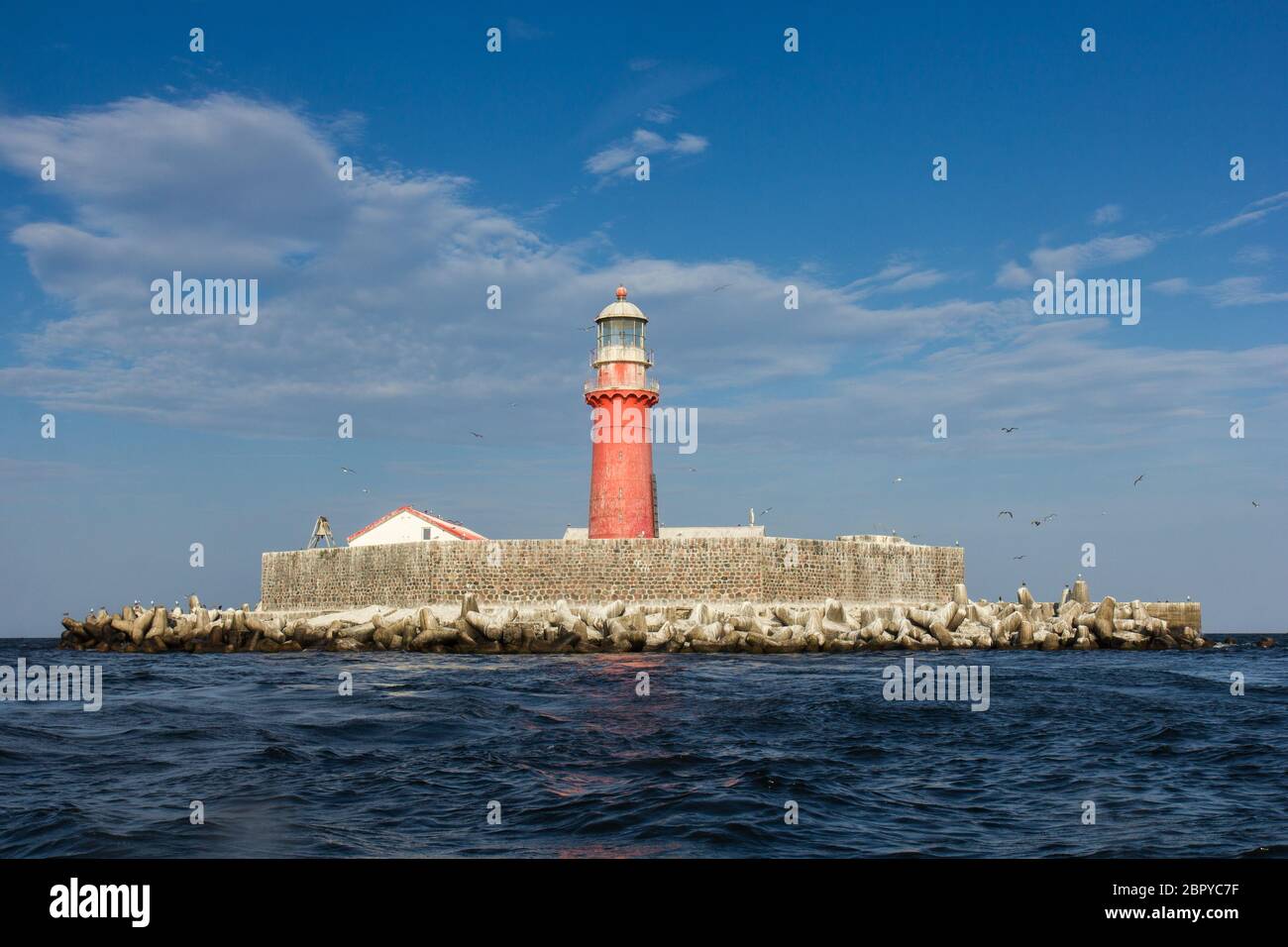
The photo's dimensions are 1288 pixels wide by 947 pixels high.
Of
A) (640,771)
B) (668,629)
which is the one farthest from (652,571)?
(640,771)

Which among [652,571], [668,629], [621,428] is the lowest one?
[668,629]

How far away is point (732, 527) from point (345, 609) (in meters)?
13.5

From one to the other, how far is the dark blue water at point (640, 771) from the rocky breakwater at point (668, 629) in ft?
27.6

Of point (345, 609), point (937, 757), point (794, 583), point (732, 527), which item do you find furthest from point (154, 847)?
point (732, 527)

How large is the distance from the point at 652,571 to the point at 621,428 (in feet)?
16.6

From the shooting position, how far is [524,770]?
29.9 ft

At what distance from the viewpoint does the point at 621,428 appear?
31.4 m

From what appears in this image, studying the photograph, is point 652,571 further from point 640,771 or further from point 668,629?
point 640,771

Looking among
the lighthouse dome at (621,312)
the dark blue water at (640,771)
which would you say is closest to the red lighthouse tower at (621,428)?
the lighthouse dome at (621,312)

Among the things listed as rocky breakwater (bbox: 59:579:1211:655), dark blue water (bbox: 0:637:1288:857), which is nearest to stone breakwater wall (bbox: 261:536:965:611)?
rocky breakwater (bbox: 59:579:1211:655)
